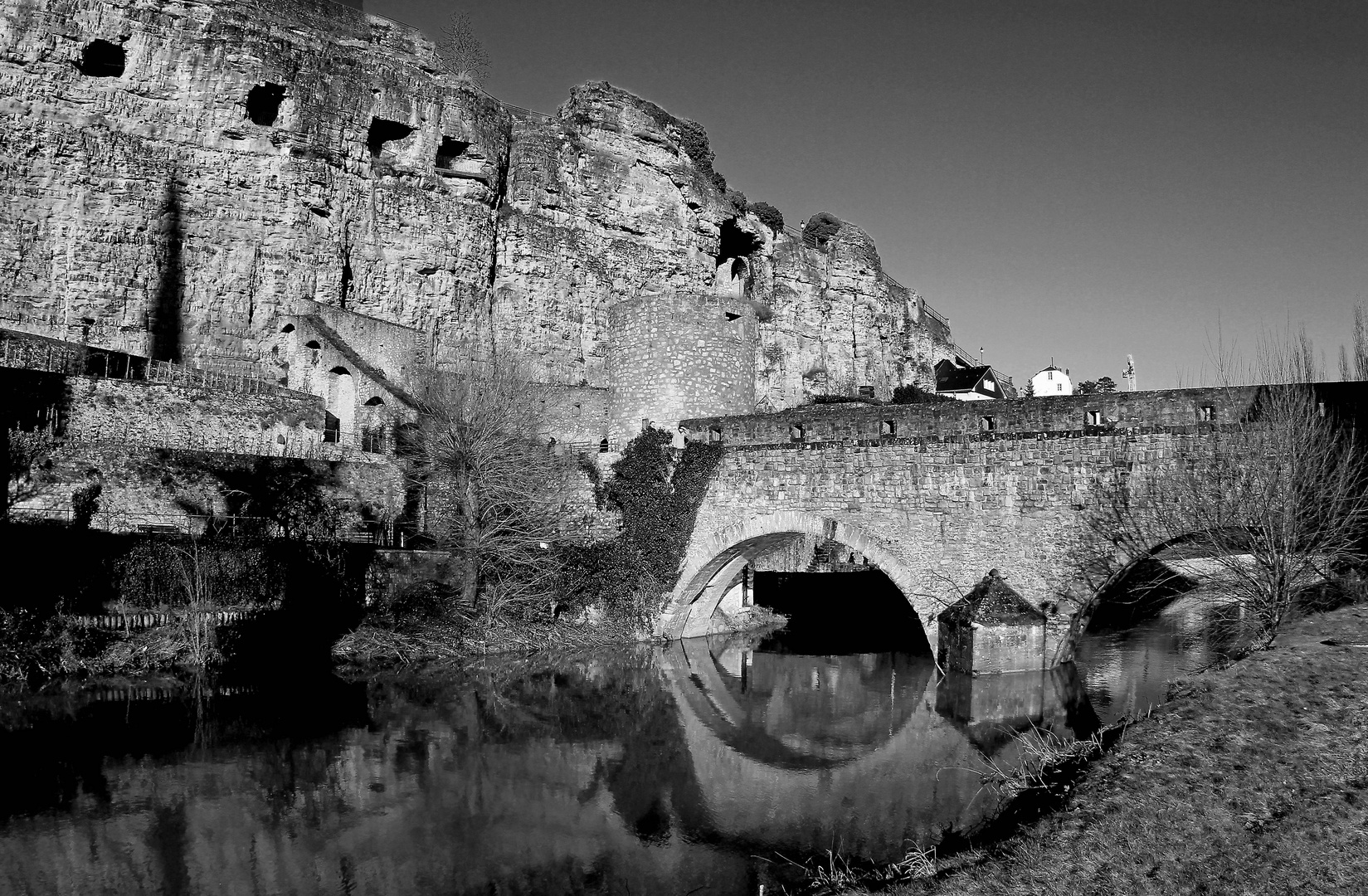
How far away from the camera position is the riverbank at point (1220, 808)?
5438mm

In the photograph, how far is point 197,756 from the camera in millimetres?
11242

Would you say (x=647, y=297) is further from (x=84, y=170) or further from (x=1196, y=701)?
(x=84, y=170)

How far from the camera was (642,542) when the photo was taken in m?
19.1

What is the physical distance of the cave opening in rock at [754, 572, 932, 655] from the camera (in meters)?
22.4

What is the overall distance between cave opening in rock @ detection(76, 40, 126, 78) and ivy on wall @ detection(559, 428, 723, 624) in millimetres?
20299

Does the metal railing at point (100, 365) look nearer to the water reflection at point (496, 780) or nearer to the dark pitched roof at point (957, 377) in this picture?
the water reflection at point (496, 780)

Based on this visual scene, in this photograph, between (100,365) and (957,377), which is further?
(957,377)

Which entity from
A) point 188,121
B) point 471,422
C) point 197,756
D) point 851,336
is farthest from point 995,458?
point 851,336

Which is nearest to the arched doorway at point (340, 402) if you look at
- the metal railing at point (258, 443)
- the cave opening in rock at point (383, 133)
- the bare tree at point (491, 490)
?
the metal railing at point (258, 443)

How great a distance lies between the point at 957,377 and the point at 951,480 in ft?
134

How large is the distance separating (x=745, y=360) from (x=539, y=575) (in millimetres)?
6044

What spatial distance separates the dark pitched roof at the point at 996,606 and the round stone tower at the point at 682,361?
640cm

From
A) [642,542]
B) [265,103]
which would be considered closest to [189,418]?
[642,542]

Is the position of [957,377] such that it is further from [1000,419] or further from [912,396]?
[1000,419]
